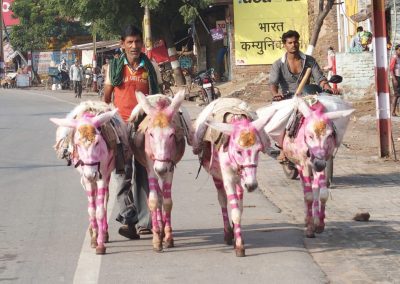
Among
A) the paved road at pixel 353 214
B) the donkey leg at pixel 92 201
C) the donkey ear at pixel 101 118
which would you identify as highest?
the donkey ear at pixel 101 118

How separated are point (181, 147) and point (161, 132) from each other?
0.48 metres

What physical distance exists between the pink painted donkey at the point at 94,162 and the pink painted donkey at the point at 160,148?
0.32 meters

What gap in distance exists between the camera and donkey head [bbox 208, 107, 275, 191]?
7250 mm

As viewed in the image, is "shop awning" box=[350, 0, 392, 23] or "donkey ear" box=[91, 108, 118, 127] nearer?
"donkey ear" box=[91, 108, 118, 127]

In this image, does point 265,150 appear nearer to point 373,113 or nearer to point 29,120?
point 373,113

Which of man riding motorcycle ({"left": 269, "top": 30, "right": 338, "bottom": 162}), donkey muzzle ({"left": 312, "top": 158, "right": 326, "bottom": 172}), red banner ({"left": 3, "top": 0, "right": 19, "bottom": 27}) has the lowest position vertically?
donkey muzzle ({"left": 312, "top": 158, "right": 326, "bottom": 172})

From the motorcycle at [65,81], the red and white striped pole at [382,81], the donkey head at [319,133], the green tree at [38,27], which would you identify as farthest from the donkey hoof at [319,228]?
the green tree at [38,27]

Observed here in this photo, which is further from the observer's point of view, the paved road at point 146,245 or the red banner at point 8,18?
the red banner at point 8,18

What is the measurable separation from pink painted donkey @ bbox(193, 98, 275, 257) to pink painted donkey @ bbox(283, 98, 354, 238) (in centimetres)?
60

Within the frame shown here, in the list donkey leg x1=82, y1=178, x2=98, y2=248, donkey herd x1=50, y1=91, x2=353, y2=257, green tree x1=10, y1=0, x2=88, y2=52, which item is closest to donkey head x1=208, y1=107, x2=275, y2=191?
donkey herd x1=50, y1=91, x2=353, y2=257

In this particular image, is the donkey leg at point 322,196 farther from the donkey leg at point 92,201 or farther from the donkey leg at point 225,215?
the donkey leg at point 92,201

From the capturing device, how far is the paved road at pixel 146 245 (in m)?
6.96

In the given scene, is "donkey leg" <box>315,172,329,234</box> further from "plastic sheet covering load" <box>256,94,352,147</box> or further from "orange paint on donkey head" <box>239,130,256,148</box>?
"orange paint on donkey head" <box>239,130,256,148</box>

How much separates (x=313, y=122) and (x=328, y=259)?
1.39m
